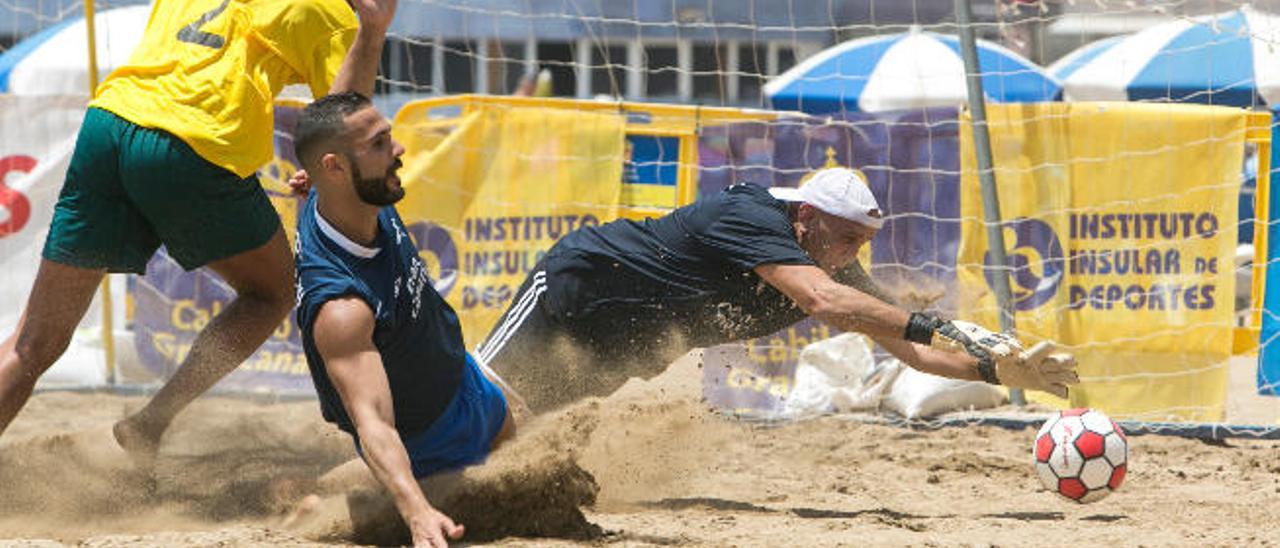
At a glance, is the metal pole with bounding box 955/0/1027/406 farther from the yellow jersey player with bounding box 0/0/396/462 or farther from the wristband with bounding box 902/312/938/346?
the yellow jersey player with bounding box 0/0/396/462

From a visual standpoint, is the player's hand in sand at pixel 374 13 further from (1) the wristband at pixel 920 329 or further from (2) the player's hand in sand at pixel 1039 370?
(2) the player's hand in sand at pixel 1039 370

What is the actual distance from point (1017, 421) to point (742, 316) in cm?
200

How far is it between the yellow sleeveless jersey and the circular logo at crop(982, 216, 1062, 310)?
3.43 m

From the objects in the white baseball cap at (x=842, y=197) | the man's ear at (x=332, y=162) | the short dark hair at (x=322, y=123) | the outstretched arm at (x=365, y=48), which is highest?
the outstretched arm at (x=365, y=48)

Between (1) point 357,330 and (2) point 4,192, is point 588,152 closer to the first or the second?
(2) point 4,192

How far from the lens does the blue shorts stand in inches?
183

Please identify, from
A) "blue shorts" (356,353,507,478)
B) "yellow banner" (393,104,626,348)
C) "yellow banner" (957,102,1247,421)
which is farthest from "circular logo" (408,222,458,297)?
"blue shorts" (356,353,507,478)

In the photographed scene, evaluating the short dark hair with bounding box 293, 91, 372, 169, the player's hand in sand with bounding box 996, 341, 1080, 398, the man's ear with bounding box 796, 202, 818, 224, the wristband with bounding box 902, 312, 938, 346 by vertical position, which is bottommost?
the player's hand in sand with bounding box 996, 341, 1080, 398

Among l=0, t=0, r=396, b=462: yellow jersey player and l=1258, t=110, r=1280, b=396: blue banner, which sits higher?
l=0, t=0, r=396, b=462: yellow jersey player

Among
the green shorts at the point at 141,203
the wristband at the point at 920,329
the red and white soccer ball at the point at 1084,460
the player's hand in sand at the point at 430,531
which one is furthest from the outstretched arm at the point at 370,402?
the red and white soccer ball at the point at 1084,460

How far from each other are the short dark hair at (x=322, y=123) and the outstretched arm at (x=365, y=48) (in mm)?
535

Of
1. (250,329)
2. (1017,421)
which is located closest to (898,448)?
(1017,421)

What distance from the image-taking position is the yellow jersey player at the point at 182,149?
191 inches

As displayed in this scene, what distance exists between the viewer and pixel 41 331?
16.2ft
